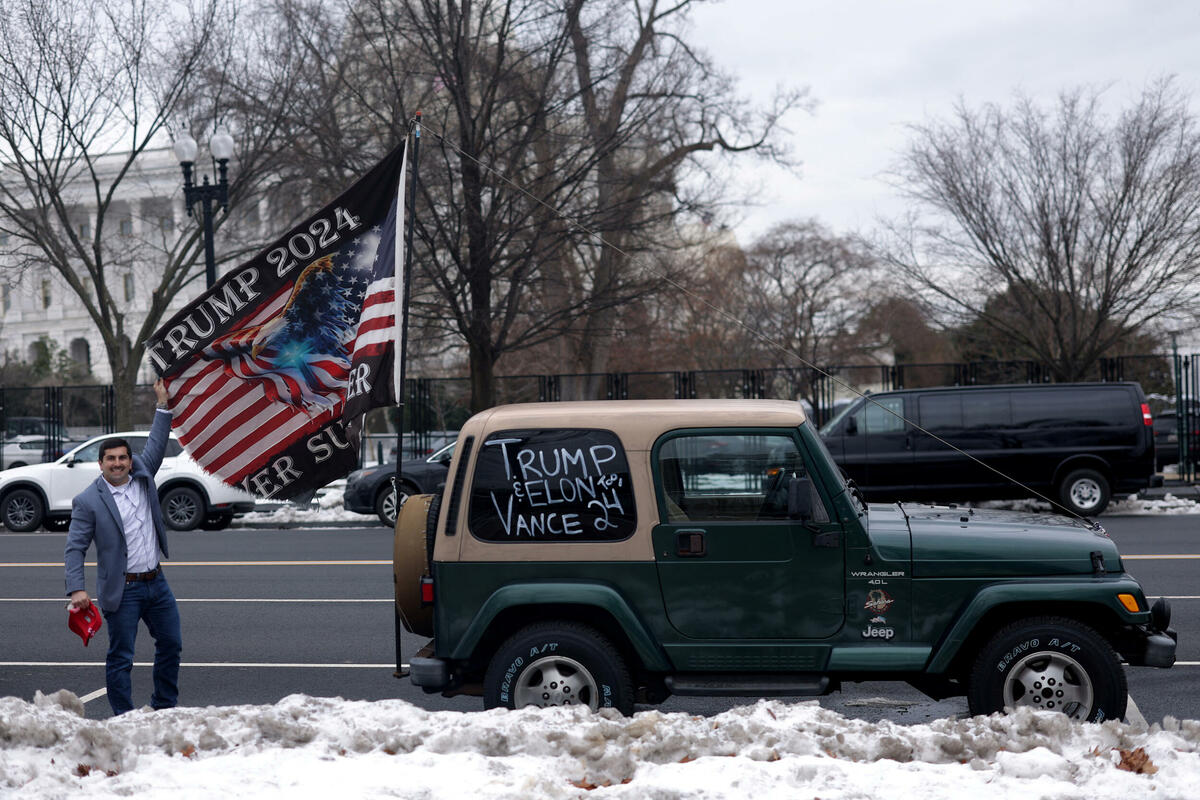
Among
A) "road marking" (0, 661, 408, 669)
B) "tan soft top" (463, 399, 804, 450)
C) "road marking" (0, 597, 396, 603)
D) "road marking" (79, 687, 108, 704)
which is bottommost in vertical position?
"road marking" (79, 687, 108, 704)

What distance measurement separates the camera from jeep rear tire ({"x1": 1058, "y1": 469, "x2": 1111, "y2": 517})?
59.5ft

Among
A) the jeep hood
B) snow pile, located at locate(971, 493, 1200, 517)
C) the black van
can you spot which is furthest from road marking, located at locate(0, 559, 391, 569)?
A: snow pile, located at locate(971, 493, 1200, 517)

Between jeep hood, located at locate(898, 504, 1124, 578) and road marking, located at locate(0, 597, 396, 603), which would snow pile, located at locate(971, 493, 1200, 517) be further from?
jeep hood, located at locate(898, 504, 1124, 578)

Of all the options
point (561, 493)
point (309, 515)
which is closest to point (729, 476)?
point (561, 493)

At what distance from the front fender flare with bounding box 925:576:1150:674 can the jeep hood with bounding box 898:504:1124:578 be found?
0.32 ft

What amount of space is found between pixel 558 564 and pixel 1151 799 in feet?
9.17

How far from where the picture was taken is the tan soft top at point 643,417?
235 inches

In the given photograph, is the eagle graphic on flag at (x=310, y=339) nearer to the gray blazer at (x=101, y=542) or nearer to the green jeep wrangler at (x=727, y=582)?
the gray blazer at (x=101, y=542)

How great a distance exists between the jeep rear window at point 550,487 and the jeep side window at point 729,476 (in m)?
0.24

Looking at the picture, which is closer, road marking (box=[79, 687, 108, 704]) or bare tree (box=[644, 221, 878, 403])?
road marking (box=[79, 687, 108, 704])

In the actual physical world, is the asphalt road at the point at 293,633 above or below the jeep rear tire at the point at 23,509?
below

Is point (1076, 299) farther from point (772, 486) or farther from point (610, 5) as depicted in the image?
point (772, 486)

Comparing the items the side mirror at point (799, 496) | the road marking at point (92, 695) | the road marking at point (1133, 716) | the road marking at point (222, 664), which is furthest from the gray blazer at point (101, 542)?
the road marking at point (1133, 716)

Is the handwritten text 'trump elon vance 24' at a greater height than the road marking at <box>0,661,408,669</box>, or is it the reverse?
the handwritten text 'trump elon vance 24'
